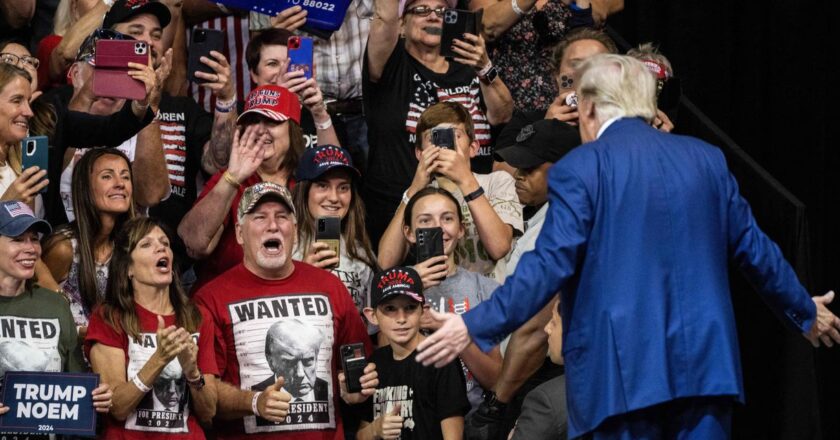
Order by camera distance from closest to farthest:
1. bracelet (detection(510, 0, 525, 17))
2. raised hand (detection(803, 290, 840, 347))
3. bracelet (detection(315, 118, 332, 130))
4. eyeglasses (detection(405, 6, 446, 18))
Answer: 1. raised hand (detection(803, 290, 840, 347))
2. bracelet (detection(315, 118, 332, 130))
3. eyeglasses (detection(405, 6, 446, 18))
4. bracelet (detection(510, 0, 525, 17))

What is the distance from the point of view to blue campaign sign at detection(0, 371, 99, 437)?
5418 millimetres

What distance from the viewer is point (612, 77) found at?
4660mm

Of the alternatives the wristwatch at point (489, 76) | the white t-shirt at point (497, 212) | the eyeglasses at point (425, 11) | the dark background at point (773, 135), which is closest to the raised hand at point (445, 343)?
the white t-shirt at point (497, 212)

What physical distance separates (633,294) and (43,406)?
2305 mm

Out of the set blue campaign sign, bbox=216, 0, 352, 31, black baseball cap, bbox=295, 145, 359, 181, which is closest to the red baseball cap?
black baseball cap, bbox=295, 145, 359, 181

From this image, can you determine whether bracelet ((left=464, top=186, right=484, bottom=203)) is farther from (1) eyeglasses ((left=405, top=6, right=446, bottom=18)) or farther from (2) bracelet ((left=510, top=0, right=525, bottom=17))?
(2) bracelet ((left=510, top=0, right=525, bottom=17))

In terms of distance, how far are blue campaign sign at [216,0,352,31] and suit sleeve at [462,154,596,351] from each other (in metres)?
2.86

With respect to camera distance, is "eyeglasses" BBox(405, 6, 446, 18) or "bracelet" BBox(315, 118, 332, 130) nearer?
"bracelet" BBox(315, 118, 332, 130)

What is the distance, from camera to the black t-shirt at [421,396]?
5.80 m

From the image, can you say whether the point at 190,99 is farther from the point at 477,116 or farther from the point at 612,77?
the point at 612,77

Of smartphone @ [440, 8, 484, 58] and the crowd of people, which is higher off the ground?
smartphone @ [440, 8, 484, 58]

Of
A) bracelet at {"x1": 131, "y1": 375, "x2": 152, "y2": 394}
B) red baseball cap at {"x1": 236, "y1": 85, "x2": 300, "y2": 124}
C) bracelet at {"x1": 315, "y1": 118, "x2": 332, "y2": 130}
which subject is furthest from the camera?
bracelet at {"x1": 315, "y1": 118, "x2": 332, "y2": 130}

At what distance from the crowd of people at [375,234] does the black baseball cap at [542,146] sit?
0.01m

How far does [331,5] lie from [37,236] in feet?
6.56
